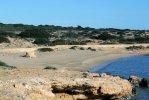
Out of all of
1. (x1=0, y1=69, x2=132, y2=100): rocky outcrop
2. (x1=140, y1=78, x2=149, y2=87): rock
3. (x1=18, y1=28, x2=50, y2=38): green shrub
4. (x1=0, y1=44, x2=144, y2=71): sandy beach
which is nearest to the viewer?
(x1=0, y1=69, x2=132, y2=100): rocky outcrop

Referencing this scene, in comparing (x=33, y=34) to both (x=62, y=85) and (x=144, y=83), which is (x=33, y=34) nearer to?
(x=144, y=83)

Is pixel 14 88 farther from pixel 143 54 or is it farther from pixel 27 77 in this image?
pixel 143 54

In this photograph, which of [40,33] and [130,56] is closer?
[130,56]

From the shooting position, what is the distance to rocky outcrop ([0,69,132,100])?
58.7 feet

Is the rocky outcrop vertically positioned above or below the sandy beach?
above

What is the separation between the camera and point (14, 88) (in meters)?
17.0

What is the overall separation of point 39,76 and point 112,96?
3313 mm

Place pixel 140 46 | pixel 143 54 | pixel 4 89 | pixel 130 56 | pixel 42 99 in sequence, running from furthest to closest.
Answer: pixel 140 46, pixel 143 54, pixel 130 56, pixel 42 99, pixel 4 89

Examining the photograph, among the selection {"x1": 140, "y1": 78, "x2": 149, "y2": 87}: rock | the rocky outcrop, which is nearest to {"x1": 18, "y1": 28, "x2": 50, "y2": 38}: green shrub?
{"x1": 140, "y1": 78, "x2": 149, "y2": 87}: rock

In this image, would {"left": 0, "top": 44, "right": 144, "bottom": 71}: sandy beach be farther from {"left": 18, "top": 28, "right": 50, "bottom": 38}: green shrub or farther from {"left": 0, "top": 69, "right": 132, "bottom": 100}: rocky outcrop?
{"left": 18, "top": 28, "right": 50, "bottom": 38}: green shrub

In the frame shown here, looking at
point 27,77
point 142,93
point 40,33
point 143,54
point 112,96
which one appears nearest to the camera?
point 27,77

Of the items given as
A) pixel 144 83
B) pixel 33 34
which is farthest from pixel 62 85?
pixel 33 34

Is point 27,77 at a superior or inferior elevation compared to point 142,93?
superior

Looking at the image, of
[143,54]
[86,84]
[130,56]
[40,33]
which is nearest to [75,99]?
[86,84]
